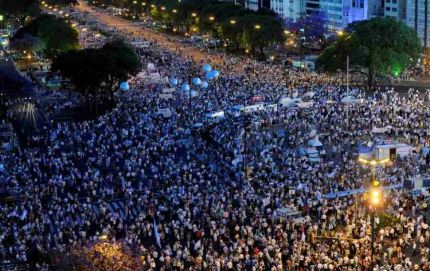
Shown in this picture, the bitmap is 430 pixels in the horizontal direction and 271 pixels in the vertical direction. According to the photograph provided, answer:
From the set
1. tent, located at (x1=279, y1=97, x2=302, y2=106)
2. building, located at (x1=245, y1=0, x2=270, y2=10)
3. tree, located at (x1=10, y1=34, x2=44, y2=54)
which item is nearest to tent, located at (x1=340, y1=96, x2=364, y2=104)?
tent, located at (x1=279, y1=97, x2=302, y2=106)

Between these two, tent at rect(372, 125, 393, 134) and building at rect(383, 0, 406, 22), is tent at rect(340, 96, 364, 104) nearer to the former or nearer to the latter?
tent at rect(372, 125, 393, 134)

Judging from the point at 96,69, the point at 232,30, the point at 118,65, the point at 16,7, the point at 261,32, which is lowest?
the point at 232,30

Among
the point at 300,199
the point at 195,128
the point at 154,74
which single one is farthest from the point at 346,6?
the point at 300,199

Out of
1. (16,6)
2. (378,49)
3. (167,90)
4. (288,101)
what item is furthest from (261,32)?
(16,6)

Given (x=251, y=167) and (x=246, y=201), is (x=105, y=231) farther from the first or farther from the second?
(x=251, y=167)

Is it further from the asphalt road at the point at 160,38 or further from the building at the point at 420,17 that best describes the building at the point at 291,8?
the building at the point at 420,17

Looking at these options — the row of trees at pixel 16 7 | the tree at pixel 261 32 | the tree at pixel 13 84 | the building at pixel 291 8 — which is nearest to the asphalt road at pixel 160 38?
the tree at pixel 261 32

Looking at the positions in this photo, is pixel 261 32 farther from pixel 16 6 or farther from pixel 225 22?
pixel 16 6
